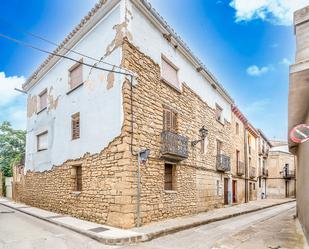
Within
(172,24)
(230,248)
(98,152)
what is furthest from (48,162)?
(230,248)

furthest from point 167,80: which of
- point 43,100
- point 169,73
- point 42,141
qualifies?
point 42,141

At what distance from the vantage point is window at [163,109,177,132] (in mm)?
10891

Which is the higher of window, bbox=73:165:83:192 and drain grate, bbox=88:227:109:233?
window, bbox=73:165:83:192

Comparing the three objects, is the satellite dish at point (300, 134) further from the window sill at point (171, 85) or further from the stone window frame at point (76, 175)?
the stone window frame at point (76, 175)

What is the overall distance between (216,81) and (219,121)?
243 cm

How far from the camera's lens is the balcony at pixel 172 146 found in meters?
9.98

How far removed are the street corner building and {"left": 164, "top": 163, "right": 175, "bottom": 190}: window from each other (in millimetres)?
38

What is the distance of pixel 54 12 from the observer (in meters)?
9.30

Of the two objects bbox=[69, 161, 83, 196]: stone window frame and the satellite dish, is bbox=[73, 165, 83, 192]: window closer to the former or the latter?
bbox=[69, 161, 83, 196]: stone window frame

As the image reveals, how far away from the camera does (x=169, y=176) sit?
431 inches

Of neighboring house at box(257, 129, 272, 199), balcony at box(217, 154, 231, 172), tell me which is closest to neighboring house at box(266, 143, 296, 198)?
neighboring house at box(257, 129, 272, 199)

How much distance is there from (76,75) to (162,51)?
143 inches

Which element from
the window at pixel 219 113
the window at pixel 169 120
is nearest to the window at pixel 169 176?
the window at pixel 169 120

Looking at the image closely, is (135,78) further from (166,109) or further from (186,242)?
(186,242)
